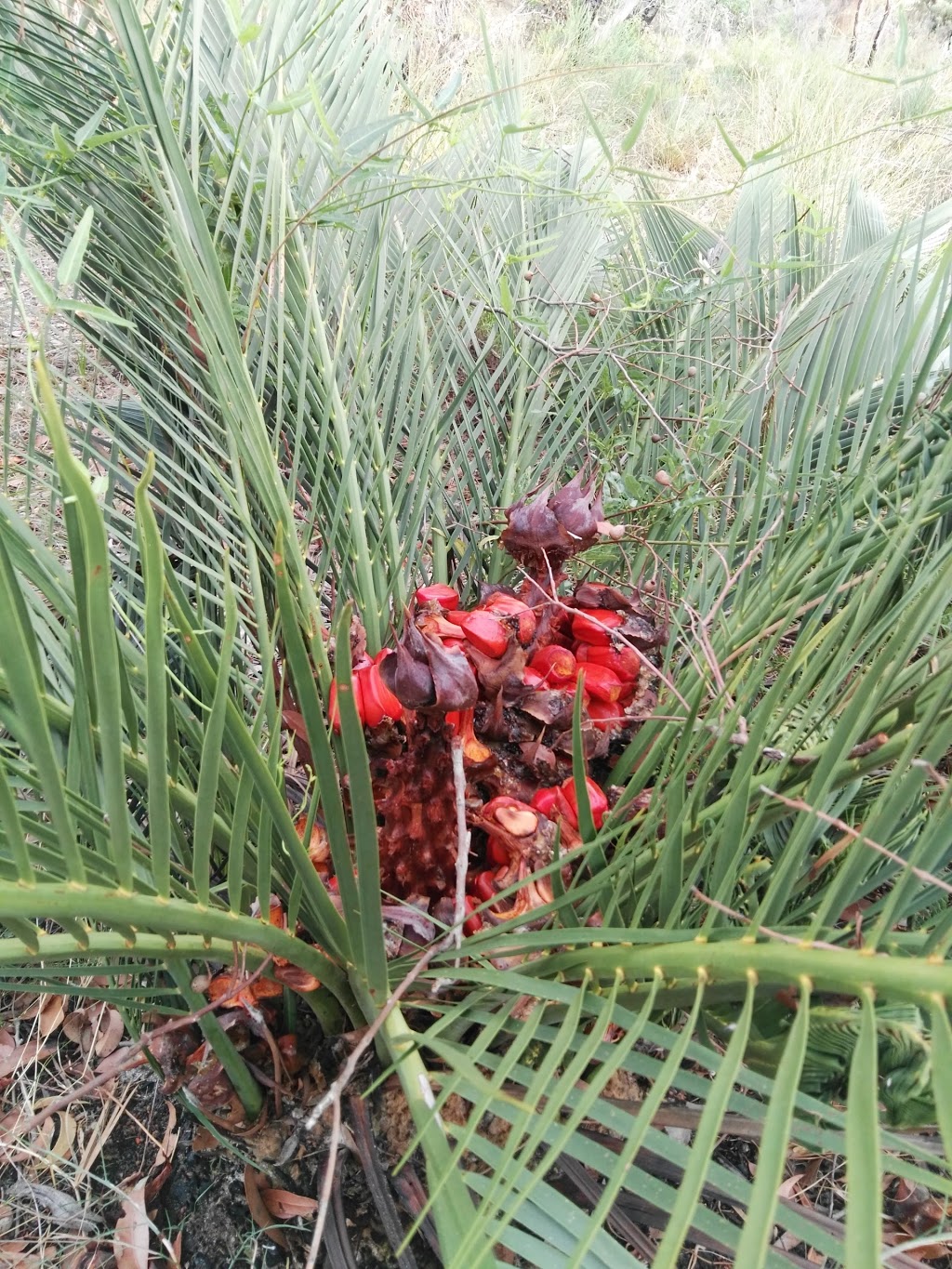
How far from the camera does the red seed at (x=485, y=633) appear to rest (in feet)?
1.45

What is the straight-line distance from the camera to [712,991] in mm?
305

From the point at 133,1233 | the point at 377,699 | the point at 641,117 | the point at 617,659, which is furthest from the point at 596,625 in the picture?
the point at 133,1233

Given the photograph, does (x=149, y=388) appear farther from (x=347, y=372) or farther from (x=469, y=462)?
(x=469, y=462)

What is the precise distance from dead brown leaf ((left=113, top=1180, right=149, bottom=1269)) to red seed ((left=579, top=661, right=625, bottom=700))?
51cm

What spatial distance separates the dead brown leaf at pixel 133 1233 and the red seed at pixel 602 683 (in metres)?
0.51

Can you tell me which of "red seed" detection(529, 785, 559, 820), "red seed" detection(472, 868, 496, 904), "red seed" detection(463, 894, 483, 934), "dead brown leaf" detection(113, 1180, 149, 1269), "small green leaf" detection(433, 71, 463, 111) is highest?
"small green leaf" detection(433, 71, 463, 111)

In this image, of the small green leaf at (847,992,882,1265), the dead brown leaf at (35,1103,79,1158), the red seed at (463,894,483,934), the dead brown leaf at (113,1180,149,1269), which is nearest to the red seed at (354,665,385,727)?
the red seed at (463,894,483,934)

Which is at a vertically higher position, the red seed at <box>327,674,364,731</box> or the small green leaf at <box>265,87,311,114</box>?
the small green leaf at <box>265,87,311,114</box>

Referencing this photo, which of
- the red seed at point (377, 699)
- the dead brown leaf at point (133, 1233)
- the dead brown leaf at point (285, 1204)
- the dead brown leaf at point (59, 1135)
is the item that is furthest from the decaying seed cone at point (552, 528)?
the dead brown leaf at point (59, 1135)

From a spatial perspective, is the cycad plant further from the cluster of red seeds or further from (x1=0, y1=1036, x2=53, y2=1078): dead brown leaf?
(x1=0, y1=1036, x2=53, y2=1078): dead brown leaf

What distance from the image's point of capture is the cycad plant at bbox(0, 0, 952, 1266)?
259 millimetres

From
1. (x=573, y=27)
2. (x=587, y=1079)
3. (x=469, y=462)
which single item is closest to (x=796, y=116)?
(x=573, y=27)

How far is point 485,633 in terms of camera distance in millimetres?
442

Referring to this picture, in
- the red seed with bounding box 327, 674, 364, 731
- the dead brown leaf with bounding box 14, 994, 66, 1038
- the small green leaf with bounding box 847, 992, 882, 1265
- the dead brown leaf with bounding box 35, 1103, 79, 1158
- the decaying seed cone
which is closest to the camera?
the small green leaf with bounding box 847, 992, 882, 1265
